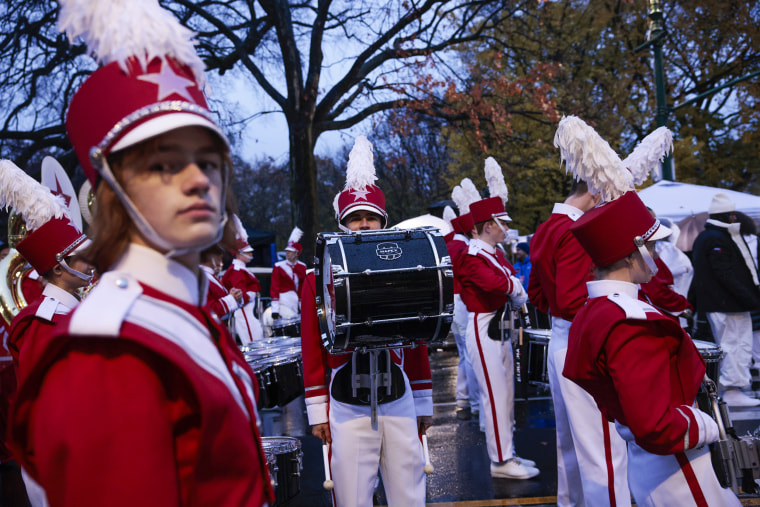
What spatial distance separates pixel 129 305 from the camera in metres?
1.41

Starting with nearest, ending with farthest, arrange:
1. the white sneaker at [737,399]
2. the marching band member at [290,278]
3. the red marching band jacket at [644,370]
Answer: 1. the red marching band jacket at [644,370]
2. the white sneaker at [737,399]
3. the marching band member at [290,278]

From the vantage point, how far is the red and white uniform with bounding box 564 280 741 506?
105 inches

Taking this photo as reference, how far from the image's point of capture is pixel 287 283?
1555 cm

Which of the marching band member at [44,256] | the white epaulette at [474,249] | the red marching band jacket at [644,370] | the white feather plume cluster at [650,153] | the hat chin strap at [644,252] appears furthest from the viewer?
the white epaulette at [474,249]

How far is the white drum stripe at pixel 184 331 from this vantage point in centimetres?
142

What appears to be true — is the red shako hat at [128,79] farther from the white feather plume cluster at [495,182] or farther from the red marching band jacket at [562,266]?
the white feather plume cluster at [495,182]

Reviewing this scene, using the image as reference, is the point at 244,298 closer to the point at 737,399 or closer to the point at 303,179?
the point at 303,179

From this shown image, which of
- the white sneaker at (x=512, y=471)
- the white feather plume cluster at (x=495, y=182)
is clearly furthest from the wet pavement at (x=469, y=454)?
the white feather plume cluster at (x=495, y=182)

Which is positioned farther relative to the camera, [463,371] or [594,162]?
[463,371]

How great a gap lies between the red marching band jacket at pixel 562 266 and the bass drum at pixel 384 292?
3.58ft

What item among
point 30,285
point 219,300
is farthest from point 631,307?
point 219,300

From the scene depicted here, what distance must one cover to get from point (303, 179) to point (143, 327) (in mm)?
12834

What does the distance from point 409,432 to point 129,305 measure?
250 centimetres

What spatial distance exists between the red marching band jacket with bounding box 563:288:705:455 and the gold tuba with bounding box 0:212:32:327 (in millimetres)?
4915
